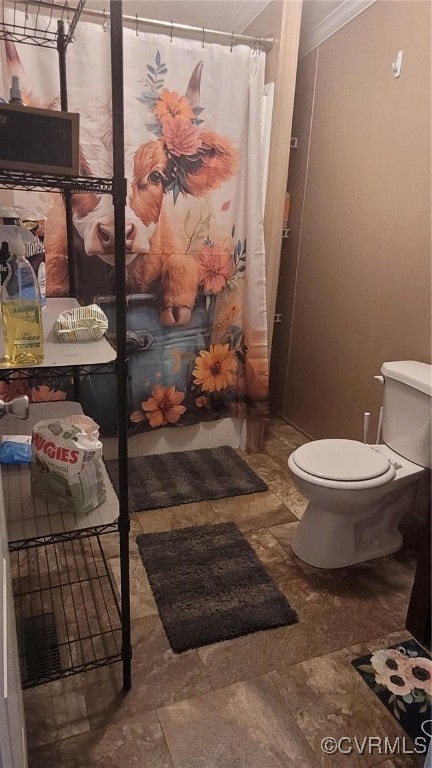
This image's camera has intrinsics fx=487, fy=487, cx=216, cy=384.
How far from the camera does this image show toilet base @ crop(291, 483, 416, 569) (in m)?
1.87

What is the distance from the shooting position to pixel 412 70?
6.46 feet

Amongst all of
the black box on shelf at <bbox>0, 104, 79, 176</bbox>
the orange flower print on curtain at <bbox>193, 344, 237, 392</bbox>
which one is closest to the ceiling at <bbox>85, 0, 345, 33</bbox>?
the orange flower print on curtain at <bbox>193, 344, 237, 392</bbox>

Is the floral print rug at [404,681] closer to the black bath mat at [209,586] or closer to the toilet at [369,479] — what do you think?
the black bath mat at [209,586]

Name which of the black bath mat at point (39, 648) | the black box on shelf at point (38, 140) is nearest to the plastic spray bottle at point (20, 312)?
the black box on shelf at point (38, 140)

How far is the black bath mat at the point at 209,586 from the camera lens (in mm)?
1616

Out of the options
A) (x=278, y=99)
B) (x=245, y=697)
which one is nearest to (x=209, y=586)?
(x=245, y=697)

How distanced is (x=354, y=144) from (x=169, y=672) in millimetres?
2357

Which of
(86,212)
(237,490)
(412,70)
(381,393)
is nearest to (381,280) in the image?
(381,393)

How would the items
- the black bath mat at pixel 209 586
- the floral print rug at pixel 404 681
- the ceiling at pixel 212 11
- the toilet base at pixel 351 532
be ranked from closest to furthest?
1. the floral print rug at pixel 404 681
2. the black bath mat at pixel 209 586
3. the toilet base at pixel 351 532
4. the ceiling at pixel 212 11

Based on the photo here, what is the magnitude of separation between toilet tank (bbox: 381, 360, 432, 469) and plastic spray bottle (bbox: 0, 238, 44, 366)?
4.57 ft

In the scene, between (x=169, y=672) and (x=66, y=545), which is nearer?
(x=169, y=672)

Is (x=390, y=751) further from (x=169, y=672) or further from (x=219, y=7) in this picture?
(x=219, y=7)

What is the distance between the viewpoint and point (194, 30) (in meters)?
2.19

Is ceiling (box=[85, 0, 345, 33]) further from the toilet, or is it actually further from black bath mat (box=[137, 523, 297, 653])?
black bath mat (box=[137, 523, 297, 653])
